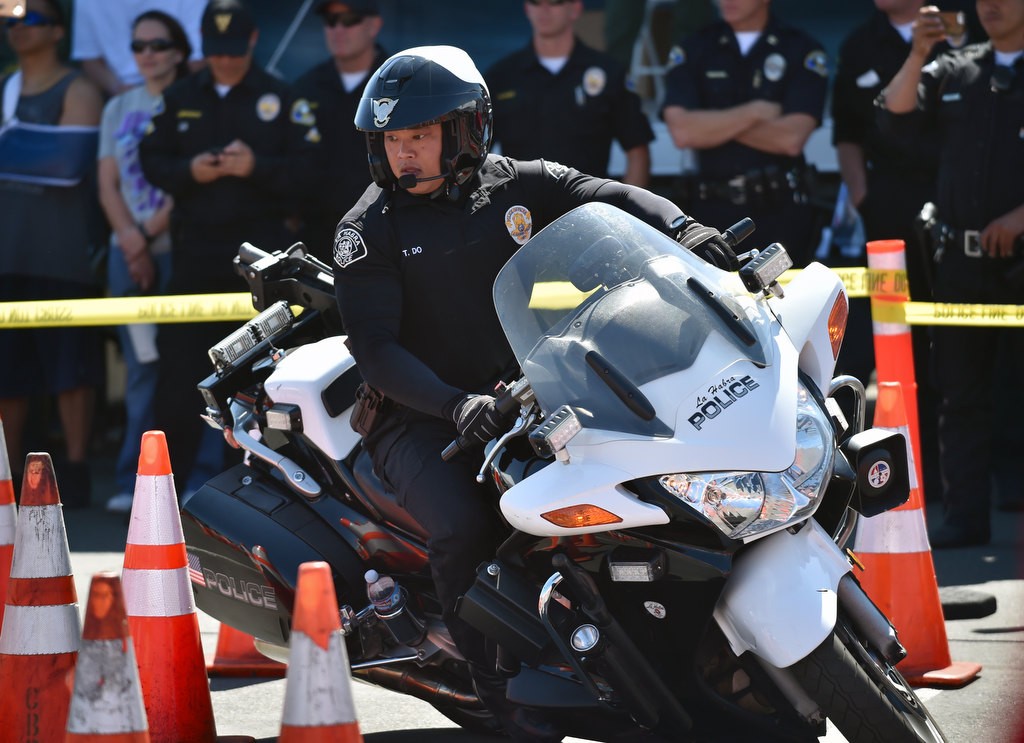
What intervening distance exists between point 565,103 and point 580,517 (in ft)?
15.0

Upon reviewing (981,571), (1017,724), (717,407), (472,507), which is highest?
(717,407)

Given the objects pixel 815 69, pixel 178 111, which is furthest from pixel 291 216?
pixel 815 69

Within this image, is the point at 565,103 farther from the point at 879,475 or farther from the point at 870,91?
the point at 879,475

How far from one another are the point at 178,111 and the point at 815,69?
306cm

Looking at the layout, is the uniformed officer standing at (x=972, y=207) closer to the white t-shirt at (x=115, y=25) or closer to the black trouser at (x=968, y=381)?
the black trouser at (x=968, y=381)

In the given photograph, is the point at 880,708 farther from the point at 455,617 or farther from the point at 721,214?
the point at 721,214

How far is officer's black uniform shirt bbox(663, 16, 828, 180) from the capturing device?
7785 mm

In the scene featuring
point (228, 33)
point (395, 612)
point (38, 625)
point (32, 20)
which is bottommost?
point (395, 612)

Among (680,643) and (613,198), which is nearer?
(680,643)

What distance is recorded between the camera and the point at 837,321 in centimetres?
416

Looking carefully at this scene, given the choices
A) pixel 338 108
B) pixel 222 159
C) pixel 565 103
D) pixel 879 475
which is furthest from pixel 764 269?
pixel 338 108

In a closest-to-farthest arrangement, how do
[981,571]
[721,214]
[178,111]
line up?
[981,571] → [721,214] → [178,111]

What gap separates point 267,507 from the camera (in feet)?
16.0

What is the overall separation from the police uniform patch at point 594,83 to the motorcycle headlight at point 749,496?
460 centimetres
